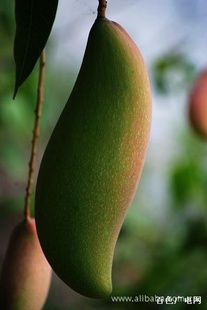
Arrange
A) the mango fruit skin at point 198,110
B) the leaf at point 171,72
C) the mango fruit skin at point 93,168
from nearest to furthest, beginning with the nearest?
the mango fruit skin at point 93,168 → the mango fruit skin at point 198,110 → the leaf at point 171,72

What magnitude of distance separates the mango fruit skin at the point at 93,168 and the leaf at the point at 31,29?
0.05m

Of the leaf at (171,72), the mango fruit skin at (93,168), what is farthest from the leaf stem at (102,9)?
the leaf at (171,72)

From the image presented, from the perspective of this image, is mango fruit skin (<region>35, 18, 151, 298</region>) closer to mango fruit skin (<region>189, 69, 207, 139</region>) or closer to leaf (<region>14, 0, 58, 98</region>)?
leaf (<region>14, 0, 58, 98</region>)

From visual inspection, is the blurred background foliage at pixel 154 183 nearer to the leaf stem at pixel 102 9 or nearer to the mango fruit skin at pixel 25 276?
the mango fruit skin at pixel 25 276

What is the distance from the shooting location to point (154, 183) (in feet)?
8.65

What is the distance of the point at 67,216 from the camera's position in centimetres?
53

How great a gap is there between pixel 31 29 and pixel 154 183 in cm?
206

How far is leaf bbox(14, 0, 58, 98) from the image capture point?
594 millimetres

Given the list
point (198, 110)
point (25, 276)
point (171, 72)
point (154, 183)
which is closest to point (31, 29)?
point (25, 276)

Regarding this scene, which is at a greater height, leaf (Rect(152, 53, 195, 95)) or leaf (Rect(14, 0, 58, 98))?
leaf (Rect(14, 0, 58, 98))

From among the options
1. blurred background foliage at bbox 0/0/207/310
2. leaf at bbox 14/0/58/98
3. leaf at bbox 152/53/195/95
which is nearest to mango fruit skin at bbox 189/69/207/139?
blurred background foliage at bbox 0/0/207/310

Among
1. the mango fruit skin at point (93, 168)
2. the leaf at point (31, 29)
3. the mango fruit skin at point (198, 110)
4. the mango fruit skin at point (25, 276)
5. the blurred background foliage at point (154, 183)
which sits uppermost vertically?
the leaf at point (31, 29)

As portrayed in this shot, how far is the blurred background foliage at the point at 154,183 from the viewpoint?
1.49 m

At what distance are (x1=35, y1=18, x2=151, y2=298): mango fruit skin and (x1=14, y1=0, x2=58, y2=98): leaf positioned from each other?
0.05 m
